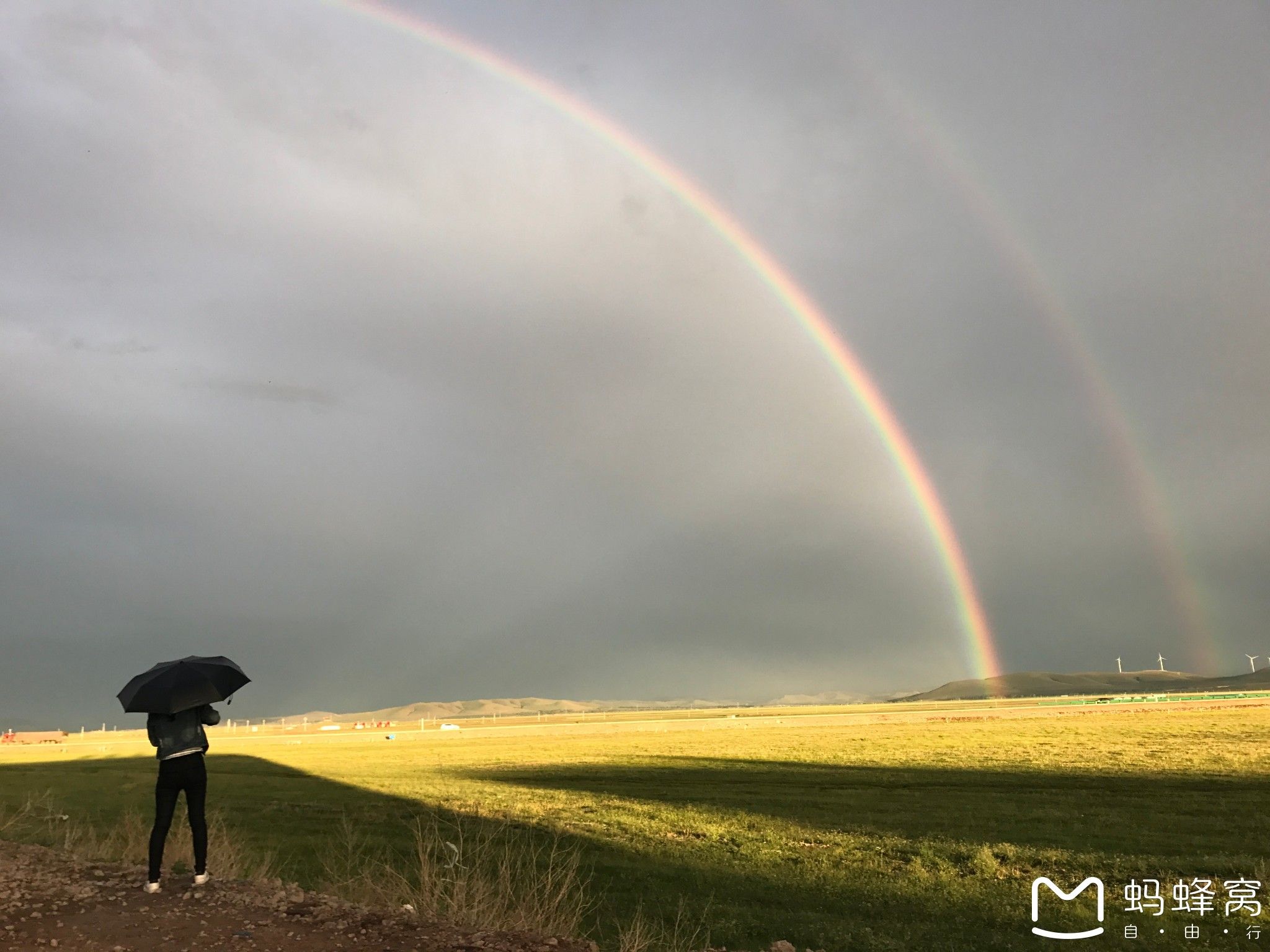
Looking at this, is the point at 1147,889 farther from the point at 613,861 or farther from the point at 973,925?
the point at 613,861

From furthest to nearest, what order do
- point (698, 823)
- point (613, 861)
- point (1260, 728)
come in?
point (1260, 728) < point (698, 823) < point (613, 861)

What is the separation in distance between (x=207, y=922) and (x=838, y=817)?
712 inches

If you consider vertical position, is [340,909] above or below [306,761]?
above

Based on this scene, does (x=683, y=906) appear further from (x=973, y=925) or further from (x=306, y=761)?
(x=306, y=761)

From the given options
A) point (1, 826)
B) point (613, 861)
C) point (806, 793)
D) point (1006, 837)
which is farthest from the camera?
point (806, 793)

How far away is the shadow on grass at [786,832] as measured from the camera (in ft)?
45.3

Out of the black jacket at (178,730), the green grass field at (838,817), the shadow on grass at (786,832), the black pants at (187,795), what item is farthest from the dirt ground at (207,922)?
the green grass field at (838,817)

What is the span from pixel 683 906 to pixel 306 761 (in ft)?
156

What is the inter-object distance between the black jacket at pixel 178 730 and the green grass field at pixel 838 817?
6.15m

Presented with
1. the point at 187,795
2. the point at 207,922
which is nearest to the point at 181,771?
the point at 187,795

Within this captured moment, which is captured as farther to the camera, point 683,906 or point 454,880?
point 683,906

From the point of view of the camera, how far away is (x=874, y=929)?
13.3 m

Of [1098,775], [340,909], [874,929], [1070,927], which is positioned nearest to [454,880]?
[340,909]

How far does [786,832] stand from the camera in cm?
2139
